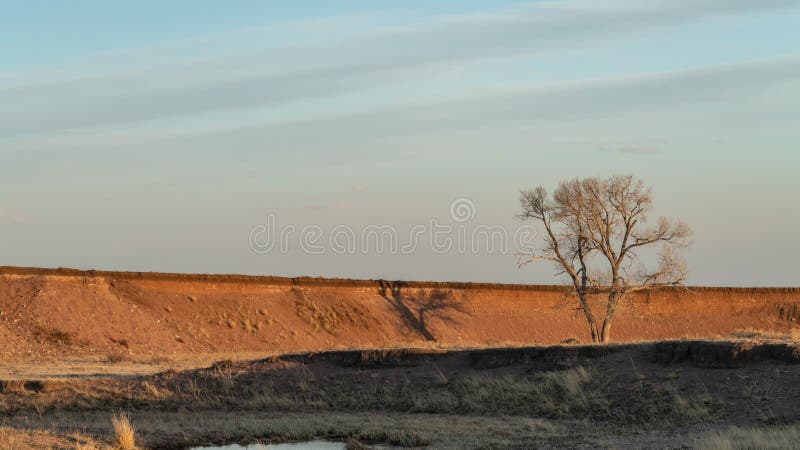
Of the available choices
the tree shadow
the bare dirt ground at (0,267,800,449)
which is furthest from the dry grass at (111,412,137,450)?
the tree shadow

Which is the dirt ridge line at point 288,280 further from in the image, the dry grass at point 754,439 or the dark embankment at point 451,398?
the dry grass at point 754,439

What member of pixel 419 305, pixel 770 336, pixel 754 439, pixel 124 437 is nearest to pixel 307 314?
pixel 419 305

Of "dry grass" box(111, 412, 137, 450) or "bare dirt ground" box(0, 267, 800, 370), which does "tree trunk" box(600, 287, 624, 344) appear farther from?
"dry grass" box(111, 412, 137, 450)

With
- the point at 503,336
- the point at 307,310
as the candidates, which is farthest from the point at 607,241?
the point at 307,310

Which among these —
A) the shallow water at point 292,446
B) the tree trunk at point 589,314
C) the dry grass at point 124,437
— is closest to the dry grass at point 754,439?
the shallow water at point 292,446

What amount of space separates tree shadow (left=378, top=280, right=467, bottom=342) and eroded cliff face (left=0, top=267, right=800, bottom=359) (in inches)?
2.7

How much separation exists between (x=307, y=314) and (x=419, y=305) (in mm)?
7880

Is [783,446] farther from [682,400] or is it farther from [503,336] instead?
[503,336]

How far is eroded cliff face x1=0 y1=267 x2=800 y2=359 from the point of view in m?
49.0

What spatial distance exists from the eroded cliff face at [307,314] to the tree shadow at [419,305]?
0.07m

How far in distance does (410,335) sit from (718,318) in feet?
70.8

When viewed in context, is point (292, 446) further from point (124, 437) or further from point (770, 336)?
point (770, 336)

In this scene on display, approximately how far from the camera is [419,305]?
63781mm

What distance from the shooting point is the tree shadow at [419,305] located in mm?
61844
